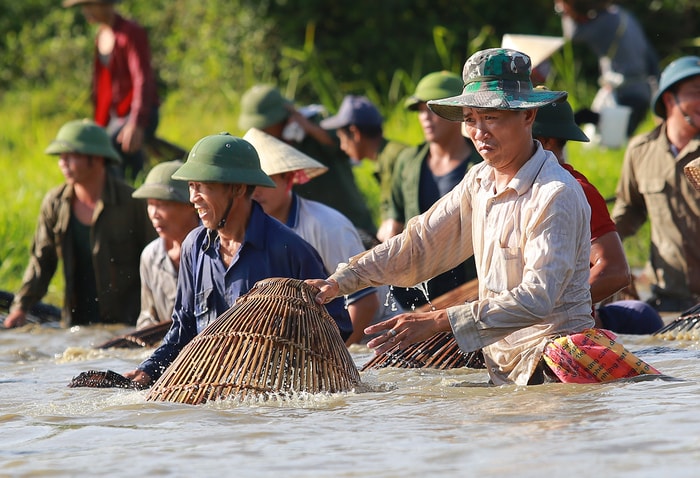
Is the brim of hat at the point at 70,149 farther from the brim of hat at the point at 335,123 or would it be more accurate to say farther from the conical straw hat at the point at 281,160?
the conical straw hat at the point at 281,160

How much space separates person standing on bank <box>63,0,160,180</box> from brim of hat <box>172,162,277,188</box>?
4.95 metres

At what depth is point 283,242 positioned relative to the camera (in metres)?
5.86

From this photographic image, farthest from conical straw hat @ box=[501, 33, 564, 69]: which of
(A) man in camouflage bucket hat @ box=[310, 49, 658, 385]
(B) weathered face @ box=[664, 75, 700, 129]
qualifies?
(A) man in camouflage bucket hat @ box=[310, 49, 658, 385]

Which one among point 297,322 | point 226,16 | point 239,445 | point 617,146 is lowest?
point 239,445

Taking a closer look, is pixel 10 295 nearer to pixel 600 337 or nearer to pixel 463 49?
pixel 600 337

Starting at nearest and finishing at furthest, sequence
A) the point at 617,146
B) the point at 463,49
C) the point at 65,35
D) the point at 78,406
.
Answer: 1. the point at 78,406
2. the point at 617,146
3. the point at 463,49
4. the point at 65,35

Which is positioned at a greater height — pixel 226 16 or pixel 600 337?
pixel 226 16

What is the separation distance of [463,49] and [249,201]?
11013mm

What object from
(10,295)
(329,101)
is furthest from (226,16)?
(10,295)

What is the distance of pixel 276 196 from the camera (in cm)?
708

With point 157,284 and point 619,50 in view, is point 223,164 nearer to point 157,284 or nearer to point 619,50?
point 157,284

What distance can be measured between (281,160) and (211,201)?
4.49ft

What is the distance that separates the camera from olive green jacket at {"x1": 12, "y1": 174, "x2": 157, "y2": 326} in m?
9.21

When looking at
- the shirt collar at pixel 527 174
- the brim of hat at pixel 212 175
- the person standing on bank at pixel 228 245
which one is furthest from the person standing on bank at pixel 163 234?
the shirt collar at pixel 527 174
